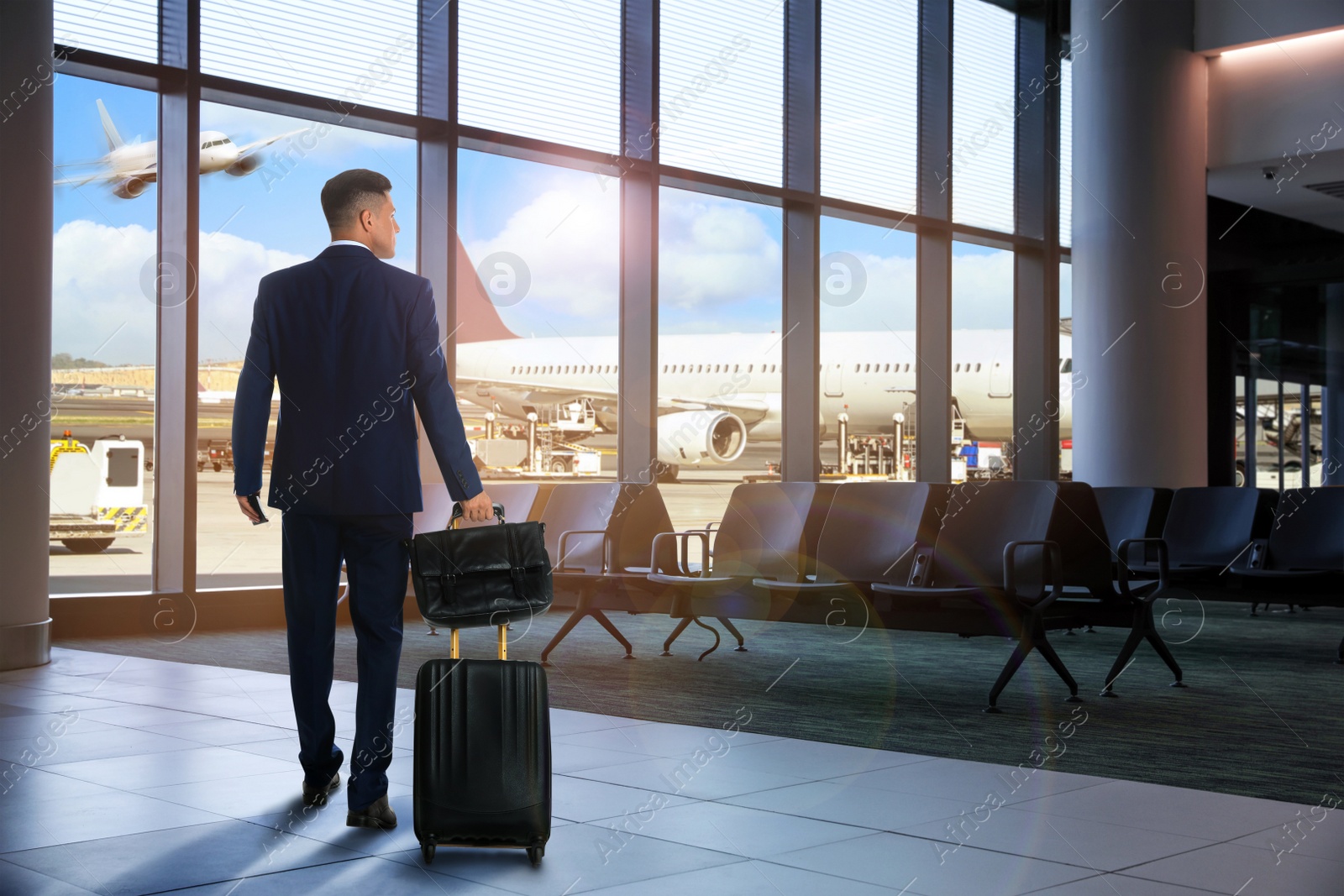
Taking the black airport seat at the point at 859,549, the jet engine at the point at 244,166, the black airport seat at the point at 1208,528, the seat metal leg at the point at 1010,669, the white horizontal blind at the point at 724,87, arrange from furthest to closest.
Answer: the white horizontal blind at the point at 724,87
the jet engine at the point at 244,166
the black airport seat at the point at 1208,528
the black airport seat at the point at 859,549
the seat metal leg at the point at 1010,669

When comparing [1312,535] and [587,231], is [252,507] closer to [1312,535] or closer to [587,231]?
[1312,535]

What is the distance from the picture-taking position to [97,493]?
24.3ft

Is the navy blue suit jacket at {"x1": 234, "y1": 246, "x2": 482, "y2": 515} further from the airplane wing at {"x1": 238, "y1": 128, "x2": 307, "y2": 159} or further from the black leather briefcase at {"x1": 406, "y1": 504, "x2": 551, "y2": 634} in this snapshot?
the airplane wing at {"x1": 238, "y1": 128, "x2": 307, "y2": 159}

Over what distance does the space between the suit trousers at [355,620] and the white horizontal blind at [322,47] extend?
5.18 m

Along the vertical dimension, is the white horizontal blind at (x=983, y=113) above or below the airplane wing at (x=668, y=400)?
above

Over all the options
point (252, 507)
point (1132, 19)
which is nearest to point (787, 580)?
point (252, 507)

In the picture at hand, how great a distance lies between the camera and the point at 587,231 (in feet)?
27.9

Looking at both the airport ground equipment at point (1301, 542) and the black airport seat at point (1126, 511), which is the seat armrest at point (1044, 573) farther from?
the black airport seat at point (1126, 511)

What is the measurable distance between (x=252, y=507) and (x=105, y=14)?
5.05 meters

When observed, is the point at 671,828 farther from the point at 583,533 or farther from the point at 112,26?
the point at 112,26

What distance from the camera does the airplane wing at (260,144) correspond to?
7.30m

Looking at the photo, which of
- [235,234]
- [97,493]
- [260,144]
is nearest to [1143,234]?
[260,144]

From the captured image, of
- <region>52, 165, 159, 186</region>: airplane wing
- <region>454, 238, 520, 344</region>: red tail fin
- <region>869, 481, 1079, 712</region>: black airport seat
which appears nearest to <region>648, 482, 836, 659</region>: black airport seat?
<region>869, 481, 1079, 712</region>: black airport seat

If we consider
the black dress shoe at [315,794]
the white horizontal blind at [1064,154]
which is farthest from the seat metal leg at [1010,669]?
the white horizontal blind at [1064,154]
